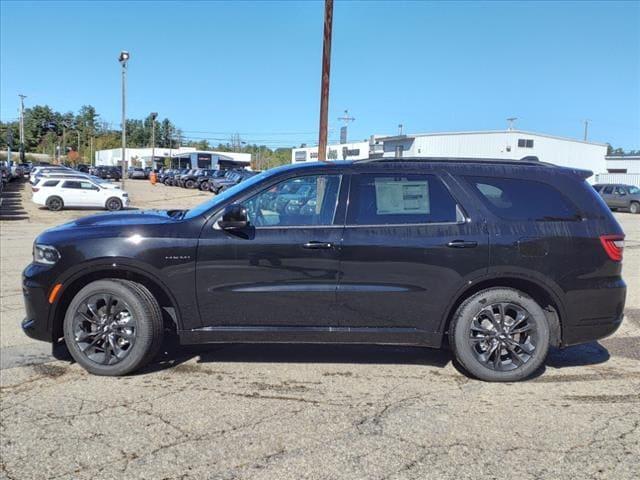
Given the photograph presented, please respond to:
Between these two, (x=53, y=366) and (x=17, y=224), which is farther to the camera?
(x=17, y=224)

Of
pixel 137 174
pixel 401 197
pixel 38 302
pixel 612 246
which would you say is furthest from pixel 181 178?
pixel 612 246

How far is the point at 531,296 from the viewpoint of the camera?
4.54 m

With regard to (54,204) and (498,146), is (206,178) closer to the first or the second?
(54,204)

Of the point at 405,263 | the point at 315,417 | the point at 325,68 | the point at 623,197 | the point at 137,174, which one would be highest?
the point at 325,68

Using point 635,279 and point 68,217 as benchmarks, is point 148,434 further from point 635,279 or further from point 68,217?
point 68,217

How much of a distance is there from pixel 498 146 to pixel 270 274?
48.6 meters

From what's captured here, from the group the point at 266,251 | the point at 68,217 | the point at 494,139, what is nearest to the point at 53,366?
the point at 266,251

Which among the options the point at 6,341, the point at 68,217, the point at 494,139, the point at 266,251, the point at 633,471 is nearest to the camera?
the point at 633,471

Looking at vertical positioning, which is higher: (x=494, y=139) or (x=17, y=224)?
(x=494, y=139)

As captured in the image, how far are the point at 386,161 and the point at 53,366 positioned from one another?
3.38 meters

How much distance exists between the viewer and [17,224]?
67.6 feet

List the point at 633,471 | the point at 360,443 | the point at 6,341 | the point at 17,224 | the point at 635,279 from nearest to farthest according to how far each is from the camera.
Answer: the point at 633,471, the point at 360,443, the point at 6,341, the point at 635,279, the point at 17,224

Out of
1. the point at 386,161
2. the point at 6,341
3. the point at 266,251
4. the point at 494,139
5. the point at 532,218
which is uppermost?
the point at 494,139

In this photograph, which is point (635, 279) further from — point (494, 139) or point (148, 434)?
point (494, 139)
